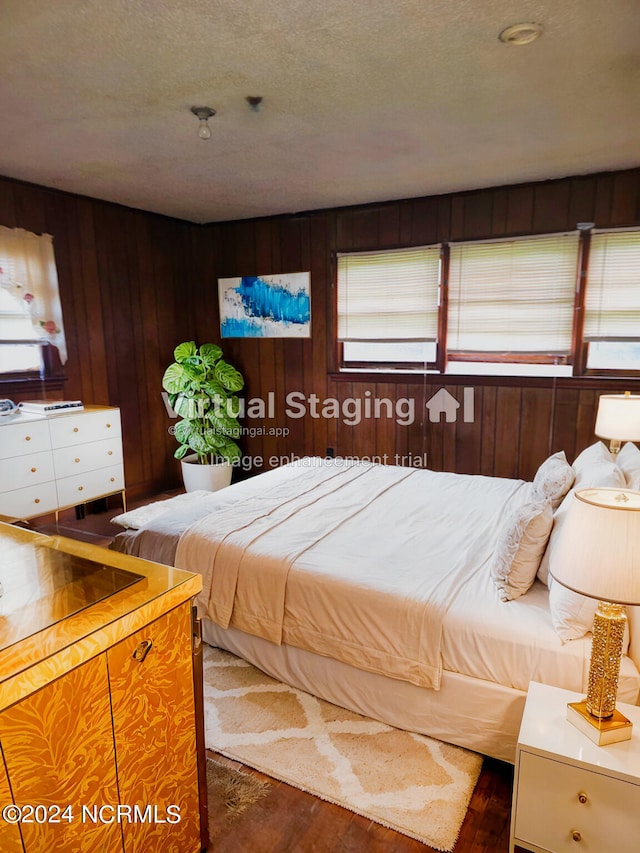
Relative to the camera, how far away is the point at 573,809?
1.39m

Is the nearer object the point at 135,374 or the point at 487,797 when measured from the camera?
the point at 487,797

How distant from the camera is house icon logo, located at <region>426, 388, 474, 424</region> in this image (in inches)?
169

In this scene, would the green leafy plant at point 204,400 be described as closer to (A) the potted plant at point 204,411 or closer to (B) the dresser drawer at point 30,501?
(A) the potted plant at point 204,411

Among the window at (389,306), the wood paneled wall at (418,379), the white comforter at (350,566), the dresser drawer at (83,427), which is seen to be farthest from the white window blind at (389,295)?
the dresser drawer at (83,427)

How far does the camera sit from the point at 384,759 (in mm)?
1875

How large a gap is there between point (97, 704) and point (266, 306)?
4.28m

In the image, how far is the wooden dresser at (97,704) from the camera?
0.98 m

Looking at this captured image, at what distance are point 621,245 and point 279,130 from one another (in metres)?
2.49

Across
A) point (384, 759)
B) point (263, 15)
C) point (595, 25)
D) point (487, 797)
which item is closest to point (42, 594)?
point (384, 759)

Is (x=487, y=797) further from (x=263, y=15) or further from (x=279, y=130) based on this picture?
(x=279, y=130)

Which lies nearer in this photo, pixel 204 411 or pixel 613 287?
pixel 613 287

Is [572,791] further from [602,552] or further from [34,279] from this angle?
[34,279]

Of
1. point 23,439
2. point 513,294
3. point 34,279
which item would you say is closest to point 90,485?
point 23,439

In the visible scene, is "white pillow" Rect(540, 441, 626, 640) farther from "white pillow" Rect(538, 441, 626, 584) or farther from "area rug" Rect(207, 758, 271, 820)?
"area rug" Rect(207, 758, 271, 820)
